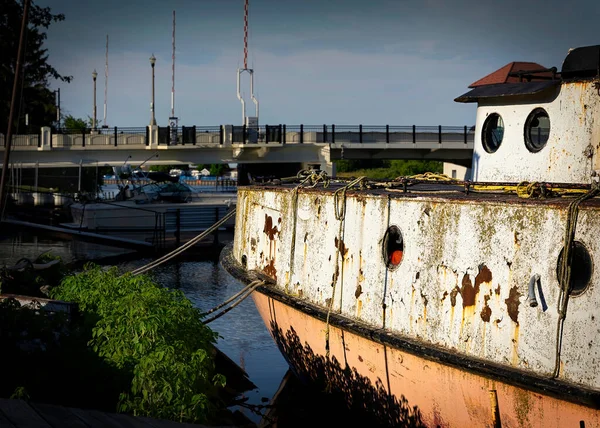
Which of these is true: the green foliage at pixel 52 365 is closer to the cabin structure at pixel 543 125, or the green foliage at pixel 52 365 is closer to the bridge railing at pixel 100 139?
the cabin structure at pixel 543 125

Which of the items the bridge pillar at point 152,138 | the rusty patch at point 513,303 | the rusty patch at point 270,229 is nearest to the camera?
the rusty patch at point 513,303

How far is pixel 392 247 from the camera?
10.6 metres

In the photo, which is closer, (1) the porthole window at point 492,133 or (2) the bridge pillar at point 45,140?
(1) the porthole window at point 492,133

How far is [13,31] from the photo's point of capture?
46.2 metres

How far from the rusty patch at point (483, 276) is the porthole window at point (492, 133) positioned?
11.6 ft

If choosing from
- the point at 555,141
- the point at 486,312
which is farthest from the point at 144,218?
the point at 486,312

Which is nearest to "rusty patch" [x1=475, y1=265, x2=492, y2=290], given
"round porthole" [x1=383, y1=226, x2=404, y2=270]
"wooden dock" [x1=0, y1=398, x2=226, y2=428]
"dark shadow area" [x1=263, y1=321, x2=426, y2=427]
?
"round porthole" [x1=383, y1=226, x2=404, y2=270]

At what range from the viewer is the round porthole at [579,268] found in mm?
8117

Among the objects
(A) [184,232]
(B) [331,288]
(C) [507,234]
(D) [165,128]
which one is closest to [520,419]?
(C) [507,234]

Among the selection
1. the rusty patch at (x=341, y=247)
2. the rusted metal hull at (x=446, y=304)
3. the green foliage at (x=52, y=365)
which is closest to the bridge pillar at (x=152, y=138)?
the rusted metal hull at (x=446, y=304)

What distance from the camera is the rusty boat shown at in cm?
820

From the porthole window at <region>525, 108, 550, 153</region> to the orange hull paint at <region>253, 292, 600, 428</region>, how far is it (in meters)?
3.35

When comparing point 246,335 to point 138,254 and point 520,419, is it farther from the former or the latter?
point 138,254

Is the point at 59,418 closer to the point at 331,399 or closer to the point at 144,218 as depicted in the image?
the point at 331,399
